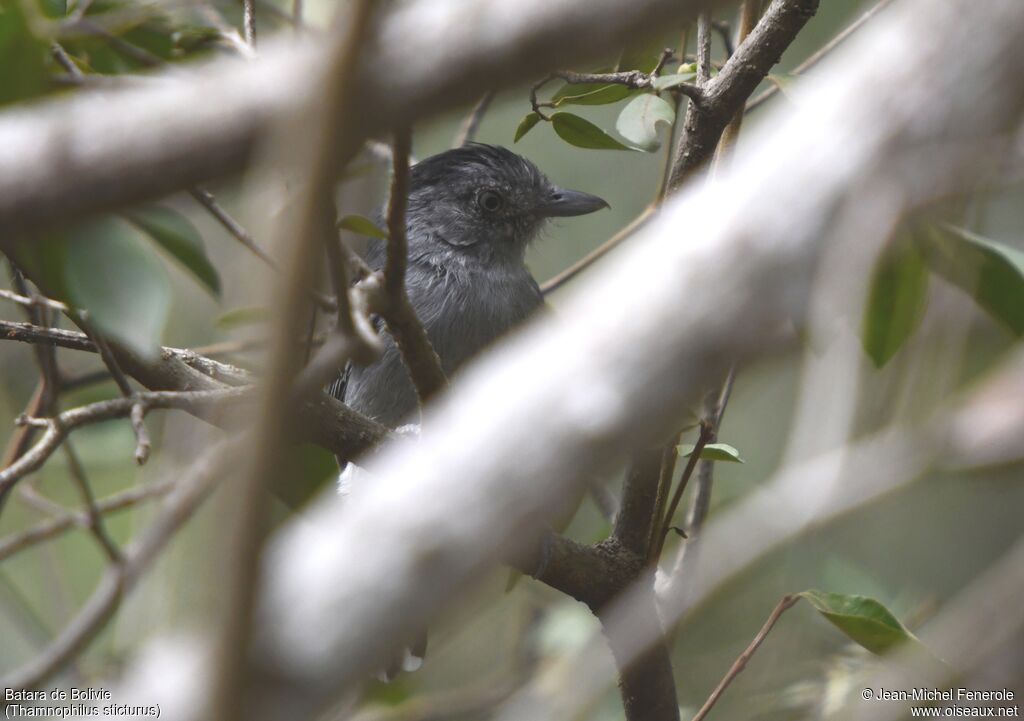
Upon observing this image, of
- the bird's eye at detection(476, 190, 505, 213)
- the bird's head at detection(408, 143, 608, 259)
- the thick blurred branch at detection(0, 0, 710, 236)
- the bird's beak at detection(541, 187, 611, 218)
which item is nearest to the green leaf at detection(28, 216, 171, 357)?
the thick blurred branch at detection(0, 0, 710, 236)

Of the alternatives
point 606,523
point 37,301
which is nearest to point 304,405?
point 37,301

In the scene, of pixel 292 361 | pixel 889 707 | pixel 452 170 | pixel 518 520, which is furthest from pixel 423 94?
pixel 452 170

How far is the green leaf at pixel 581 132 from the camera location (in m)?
2.84

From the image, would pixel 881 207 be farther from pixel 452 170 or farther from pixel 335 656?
pixel 452 170

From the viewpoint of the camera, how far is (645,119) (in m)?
2.80

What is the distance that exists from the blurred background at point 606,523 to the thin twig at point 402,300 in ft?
1.00

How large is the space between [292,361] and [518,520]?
11.5 inches

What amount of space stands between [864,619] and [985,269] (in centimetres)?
107

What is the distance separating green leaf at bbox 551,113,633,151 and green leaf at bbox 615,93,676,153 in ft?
0.15

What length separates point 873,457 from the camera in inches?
130

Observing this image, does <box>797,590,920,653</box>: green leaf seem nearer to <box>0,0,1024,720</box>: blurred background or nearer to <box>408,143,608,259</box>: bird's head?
<box>0,0,1024,720</box>: blurred background

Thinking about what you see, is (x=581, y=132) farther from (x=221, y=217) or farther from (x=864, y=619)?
(x=864, y=619)

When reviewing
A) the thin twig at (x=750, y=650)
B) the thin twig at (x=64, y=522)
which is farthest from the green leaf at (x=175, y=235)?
the thin twig at (x=750, y=650)

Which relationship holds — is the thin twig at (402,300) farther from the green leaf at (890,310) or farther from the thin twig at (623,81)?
the green leaf at (890,310)
